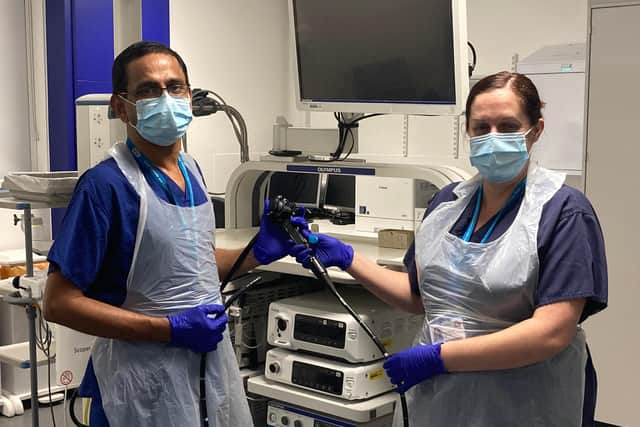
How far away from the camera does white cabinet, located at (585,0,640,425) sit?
3062 millimetres

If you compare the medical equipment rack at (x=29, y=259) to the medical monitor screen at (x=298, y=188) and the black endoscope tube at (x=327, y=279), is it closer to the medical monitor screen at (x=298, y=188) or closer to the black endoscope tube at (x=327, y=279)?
the black endoscope tube at (x=327, y=279)

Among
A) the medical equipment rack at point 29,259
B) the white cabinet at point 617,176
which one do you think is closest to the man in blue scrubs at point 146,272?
the medical equipment rack at point 29,259

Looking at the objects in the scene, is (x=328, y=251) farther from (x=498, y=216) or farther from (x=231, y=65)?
(x=231, y=65)

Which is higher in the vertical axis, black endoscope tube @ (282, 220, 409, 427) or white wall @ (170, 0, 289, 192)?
white wall @ (170, 0, 289, 192)

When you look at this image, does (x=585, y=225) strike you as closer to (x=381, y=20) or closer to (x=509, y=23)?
(x=381, y=20)

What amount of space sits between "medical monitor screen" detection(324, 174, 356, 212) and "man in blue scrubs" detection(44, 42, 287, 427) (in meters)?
2.84

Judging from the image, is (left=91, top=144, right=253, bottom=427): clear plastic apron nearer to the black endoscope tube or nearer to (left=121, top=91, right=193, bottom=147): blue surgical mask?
(left=121, top=91, right=193, bottom=147): blue surgical mask

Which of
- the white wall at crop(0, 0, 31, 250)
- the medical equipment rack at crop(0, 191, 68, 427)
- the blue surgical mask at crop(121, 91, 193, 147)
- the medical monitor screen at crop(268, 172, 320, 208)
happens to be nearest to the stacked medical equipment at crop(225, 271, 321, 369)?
the medical equipment rack at crop(0, 191, 68, 427)

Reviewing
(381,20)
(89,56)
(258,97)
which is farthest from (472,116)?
(258,97)

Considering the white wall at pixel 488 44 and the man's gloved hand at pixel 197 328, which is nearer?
the man's gloved hand at pixel 197 328

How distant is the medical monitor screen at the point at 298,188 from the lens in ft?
13.4

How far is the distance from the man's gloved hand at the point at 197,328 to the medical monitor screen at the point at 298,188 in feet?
7.43

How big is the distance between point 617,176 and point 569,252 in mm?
1751

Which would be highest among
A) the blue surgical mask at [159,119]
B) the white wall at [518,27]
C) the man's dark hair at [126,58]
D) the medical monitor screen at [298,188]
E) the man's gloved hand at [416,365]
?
the white wall at [518,27]
